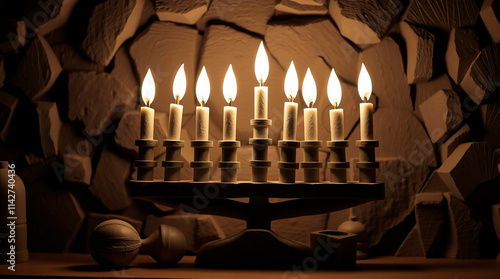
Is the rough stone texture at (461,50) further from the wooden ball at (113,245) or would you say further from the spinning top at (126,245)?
the wooden ball at (113,245)

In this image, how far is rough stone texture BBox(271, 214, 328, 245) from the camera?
65.6 inches

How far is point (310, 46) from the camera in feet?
Result: 5.62

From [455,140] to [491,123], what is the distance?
13 centimetres

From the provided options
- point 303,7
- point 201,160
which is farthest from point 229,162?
point 303,7

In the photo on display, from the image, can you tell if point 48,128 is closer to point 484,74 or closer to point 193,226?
point 193,226

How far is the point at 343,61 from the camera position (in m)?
1.70

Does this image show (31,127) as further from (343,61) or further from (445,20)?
(445,20)

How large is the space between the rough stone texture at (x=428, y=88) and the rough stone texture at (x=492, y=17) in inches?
7.7

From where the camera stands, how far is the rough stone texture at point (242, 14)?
1.74m

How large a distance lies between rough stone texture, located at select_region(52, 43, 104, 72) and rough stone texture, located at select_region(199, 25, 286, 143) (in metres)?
0.38

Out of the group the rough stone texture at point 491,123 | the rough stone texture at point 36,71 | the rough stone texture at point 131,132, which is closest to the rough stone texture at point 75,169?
the rough stone texture at point 131,132

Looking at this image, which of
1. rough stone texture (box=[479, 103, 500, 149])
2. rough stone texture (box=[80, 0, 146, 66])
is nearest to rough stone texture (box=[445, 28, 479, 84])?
rough stone texture (box=[479, 103, 500, 149])

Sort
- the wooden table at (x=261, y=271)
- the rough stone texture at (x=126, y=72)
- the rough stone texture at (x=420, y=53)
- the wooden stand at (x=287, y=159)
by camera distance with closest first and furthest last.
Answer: the wooden table at (x=261, y=271) → the wooden stand at (x=287, y=159) → the rough stone texture at (x=420, y=53) → the rough stone texture at (x=126, y=72)

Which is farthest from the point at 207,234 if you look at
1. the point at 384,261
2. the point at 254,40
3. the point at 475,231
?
the point at 475,231
